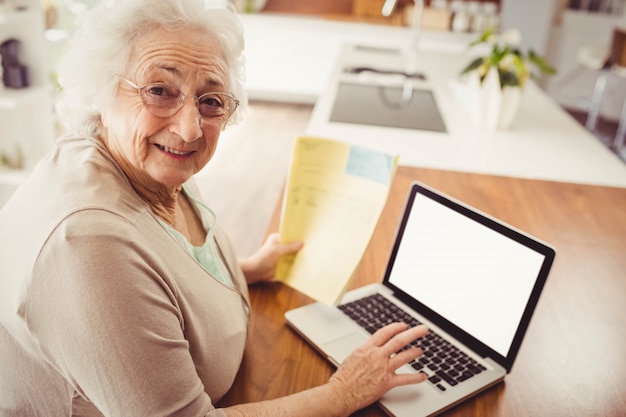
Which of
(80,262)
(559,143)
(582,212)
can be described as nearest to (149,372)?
(80,262)

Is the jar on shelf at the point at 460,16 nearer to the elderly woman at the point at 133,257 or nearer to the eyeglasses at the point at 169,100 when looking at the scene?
the elderly woman at the point at 133,257

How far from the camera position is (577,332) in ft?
3.81

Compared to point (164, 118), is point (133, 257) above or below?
below

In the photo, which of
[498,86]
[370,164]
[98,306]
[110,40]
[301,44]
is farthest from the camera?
[301,44]

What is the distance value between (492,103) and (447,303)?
1.60 m

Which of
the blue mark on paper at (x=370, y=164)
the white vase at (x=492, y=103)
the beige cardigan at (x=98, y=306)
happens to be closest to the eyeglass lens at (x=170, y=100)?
the beige cardigan at (x=98, y=306)

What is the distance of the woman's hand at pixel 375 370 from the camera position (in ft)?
3.02

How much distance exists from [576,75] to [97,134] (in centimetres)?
685

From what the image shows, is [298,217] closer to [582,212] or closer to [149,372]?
[149,372]

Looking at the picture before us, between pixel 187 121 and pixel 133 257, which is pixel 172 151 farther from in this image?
pixel 133 257

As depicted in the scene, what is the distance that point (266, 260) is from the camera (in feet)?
4.13

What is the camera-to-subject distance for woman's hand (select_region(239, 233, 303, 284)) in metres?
1.26

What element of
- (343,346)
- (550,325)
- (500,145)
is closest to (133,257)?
(343,346)

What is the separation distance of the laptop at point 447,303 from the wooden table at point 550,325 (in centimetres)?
4
